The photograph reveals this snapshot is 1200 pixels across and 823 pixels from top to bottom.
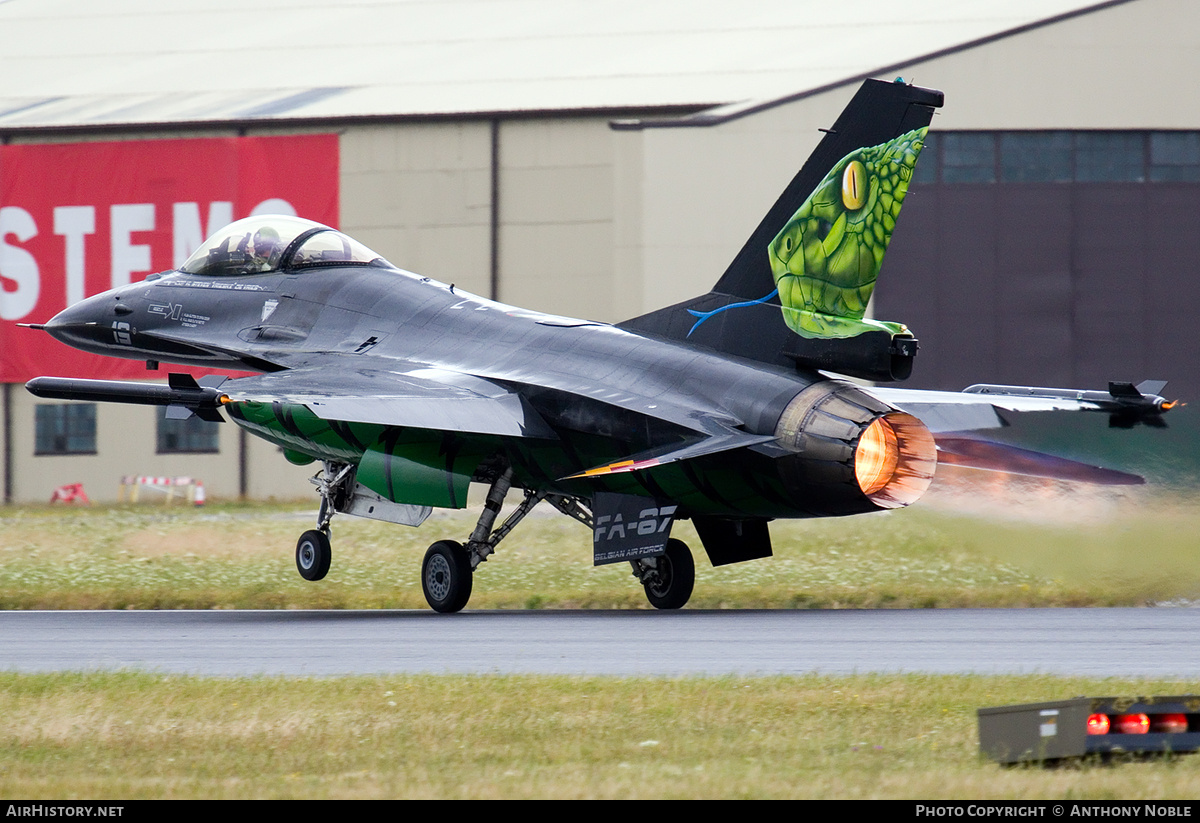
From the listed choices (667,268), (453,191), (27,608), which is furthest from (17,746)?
(453,191)

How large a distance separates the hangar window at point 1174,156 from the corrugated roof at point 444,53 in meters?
3.33

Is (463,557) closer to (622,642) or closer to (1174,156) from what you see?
(622,642)

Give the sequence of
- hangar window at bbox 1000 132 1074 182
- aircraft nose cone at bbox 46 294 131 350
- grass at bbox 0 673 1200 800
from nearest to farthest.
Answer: grass at bbox 0 673 1200 800
aircraft nose cone at bbox 46 294 131 350
hangar window at bbox 1000 132 1074 182

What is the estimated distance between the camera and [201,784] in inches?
318

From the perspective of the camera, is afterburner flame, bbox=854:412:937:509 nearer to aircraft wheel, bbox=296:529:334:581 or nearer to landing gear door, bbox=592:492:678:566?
landing gear door, bbox=592:492:678:566

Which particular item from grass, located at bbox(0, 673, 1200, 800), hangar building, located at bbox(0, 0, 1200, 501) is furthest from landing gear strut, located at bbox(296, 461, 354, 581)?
hangar building, located at bbox(0, 0, 1200, 501)

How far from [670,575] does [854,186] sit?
4.85m

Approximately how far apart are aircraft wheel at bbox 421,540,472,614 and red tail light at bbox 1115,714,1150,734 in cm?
1002

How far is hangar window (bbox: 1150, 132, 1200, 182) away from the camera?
33125 millimetres

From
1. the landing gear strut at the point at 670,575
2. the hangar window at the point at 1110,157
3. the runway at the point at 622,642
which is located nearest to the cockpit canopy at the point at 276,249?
the runway at the point at 622,642

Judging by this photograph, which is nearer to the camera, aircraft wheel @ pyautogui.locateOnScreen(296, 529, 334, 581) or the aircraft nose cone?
aircraft wheel @ pyautogui.locateOnScreen(296, 529, 334, 581)

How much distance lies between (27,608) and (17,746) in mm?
10769

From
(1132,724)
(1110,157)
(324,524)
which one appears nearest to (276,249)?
(324,524)

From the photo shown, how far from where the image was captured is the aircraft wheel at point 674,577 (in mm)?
17391
